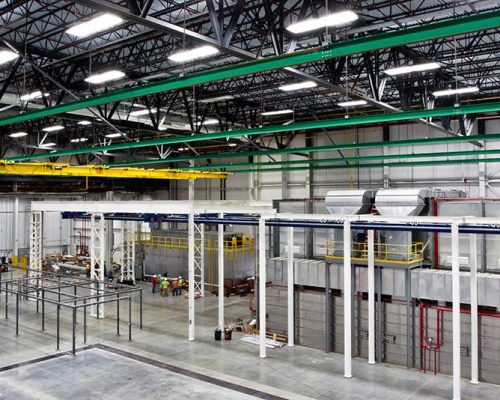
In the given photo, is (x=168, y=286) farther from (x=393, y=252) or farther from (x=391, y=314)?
(x=393, y=252)

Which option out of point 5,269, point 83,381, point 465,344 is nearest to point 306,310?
point 465,344

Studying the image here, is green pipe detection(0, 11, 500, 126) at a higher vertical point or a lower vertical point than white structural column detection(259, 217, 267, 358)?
higher

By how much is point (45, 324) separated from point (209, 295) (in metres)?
9.03

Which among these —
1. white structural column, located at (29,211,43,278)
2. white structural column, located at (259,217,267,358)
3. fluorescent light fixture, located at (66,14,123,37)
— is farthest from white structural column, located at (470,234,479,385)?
white structural column, located at (29,211,43,278)

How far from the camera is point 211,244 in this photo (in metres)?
28.5

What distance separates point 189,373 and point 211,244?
1477cm

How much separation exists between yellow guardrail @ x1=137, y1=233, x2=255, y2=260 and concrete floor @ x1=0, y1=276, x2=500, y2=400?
356 inches

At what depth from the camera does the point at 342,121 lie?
13234mm

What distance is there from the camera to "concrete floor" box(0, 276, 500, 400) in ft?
41.0

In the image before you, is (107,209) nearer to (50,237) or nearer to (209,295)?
(209,295)

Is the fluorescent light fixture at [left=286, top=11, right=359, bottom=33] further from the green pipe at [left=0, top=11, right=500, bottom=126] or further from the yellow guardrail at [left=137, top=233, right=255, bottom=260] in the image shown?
the yellow guardrail at [left=137, top=233, right=255, bottom=260]

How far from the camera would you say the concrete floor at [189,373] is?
12.5m

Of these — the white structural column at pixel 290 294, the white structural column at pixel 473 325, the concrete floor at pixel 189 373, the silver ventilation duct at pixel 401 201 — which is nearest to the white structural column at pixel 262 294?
the concrete floor at pixel 189 373

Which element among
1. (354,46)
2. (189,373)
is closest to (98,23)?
(354,46)
